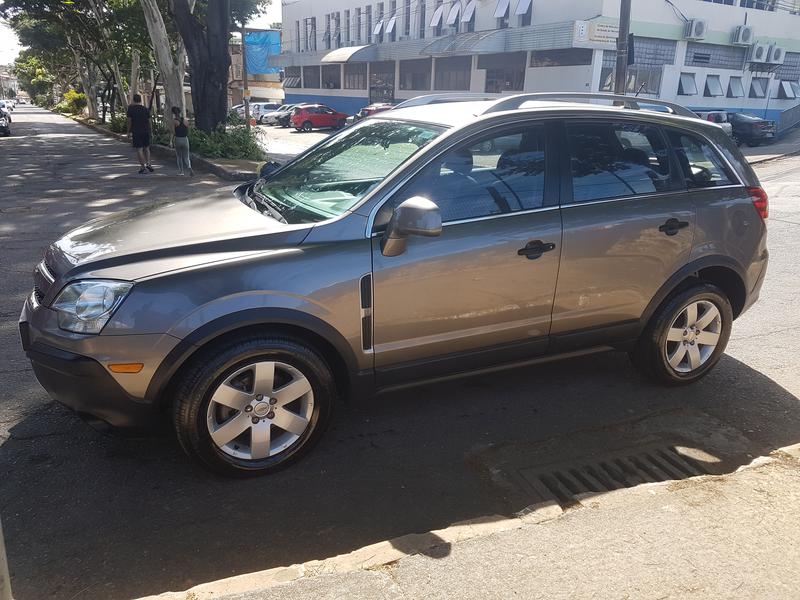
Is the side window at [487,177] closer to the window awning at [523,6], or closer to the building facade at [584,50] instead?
the building facade at [584,50]

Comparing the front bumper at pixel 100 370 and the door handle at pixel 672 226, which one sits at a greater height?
the door handle at pixel 672 226

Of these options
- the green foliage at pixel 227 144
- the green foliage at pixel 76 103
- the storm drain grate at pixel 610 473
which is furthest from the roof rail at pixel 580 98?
the green foliage at pixel 76 103

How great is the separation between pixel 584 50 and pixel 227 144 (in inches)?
816

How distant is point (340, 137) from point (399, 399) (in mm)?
1764

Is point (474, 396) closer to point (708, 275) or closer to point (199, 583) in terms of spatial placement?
point (708, 275)

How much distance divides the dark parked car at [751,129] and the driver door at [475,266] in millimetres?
26968

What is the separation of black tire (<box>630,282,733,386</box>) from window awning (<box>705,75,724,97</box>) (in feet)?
125

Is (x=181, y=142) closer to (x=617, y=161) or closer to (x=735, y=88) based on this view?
(x=617, y=161)

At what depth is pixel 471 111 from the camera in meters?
3.75

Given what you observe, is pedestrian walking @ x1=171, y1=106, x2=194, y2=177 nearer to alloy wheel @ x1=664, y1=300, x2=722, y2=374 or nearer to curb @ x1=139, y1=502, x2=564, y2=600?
alloy wheel @ x1=664, y1=300, x2=722, y2=374

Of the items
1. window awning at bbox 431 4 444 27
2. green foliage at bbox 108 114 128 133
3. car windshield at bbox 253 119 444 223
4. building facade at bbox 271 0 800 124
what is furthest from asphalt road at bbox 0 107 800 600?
window awning at bbox 431 4 444 27

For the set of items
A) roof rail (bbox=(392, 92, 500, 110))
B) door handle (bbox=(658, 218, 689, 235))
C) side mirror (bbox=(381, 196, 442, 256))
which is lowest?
door handle (bbox=(658, 218, 689, 235))

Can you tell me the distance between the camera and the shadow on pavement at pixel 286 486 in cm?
268

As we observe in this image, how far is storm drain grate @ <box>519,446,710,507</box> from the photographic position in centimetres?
323
